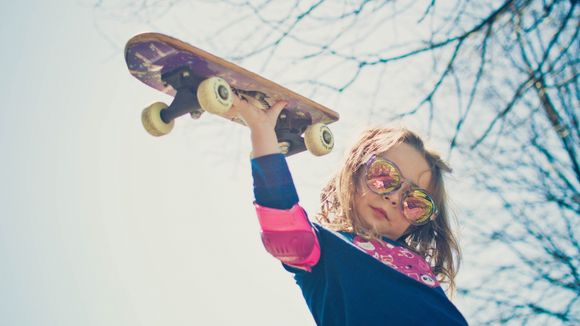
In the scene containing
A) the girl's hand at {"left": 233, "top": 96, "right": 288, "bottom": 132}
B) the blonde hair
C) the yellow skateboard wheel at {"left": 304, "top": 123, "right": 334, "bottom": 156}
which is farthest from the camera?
the blonde hair

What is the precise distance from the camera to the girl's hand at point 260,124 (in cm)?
123

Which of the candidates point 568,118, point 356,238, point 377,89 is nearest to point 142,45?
point 356,238

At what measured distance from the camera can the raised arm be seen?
→ 1.18 meters

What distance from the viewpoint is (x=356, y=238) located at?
4.83 feet

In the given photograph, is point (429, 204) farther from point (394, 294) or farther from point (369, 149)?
point (394, 294)

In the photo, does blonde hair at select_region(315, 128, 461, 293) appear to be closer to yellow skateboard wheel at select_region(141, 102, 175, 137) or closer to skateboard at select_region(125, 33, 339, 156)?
skateboard at select_region(125, 33, 339, 156)

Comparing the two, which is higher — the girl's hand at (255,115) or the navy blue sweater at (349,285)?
the girl's hand at (255,115)

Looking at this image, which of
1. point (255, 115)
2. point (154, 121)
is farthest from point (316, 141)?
point (154, 121)

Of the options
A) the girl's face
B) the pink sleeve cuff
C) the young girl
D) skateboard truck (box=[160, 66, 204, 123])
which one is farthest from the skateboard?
the pink sleeve cuff

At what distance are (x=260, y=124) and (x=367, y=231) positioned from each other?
0.58 m

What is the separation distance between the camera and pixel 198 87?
4.20 ft

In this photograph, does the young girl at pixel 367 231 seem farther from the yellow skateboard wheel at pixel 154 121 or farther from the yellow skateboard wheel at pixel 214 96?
the yellow skateboard wheel at pixel 154 121

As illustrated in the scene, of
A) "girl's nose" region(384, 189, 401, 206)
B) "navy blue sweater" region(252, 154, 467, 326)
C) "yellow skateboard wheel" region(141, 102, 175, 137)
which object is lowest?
"navy blue sweater" region(252, 154, 467, 326)

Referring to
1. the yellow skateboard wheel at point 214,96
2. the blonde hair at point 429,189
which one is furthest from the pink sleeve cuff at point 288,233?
the blonde hair at point 429,189
